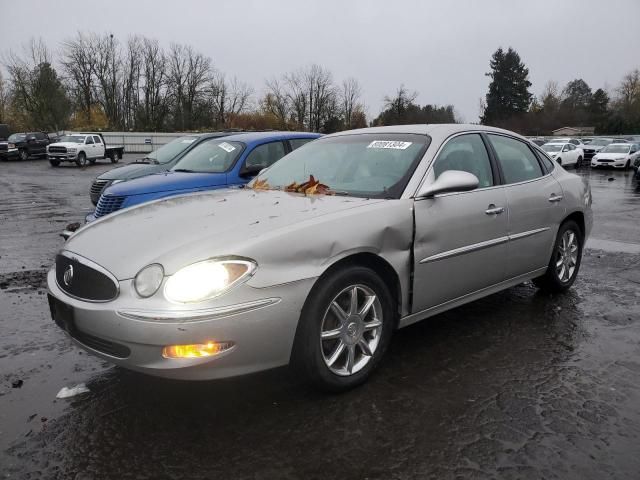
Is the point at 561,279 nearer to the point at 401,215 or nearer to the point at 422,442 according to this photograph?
the point at 401,215

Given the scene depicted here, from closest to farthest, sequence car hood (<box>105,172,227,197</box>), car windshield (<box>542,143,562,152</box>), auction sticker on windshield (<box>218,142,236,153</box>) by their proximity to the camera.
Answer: car hood (<box>105,172,227,197</box>) → auction sticker on windshield (<box>218,142,236,153</box>) → car windshield (<box>542,143,562,152</box>)

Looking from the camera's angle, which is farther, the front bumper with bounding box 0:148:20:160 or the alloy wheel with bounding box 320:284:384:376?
the front bumper with bounding box 0:148:20:160

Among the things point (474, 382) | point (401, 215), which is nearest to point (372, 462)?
point (474, 382)

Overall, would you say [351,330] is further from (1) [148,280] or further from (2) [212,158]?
(2) [212,158]

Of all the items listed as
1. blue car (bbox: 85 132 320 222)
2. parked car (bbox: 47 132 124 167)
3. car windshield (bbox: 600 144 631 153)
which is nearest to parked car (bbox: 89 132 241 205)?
blue car (bbox: 85 132 320 222)

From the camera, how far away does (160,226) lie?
3.24 m

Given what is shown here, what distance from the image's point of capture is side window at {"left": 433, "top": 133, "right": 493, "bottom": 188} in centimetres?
398

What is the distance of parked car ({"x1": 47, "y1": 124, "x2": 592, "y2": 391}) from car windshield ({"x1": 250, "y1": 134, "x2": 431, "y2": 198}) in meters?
0.01

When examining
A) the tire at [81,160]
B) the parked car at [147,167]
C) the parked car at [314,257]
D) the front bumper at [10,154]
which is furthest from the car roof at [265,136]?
the front bumper at [10,154]

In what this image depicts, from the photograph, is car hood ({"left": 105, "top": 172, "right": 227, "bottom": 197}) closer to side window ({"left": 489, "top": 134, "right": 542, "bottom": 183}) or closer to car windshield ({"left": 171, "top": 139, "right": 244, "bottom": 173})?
car windshield ({"left": 171, "top": 139, "right": 244, "bottom": 173})

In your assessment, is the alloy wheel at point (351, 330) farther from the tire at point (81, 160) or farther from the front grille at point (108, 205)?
the tire at point (81, 160)

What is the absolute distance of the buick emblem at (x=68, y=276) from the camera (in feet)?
10.2

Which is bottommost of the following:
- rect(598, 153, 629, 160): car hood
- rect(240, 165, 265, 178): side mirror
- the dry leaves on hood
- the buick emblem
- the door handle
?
rect(598, 153, 629, 160): car hood

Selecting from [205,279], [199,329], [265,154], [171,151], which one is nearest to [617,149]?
[171,151]
